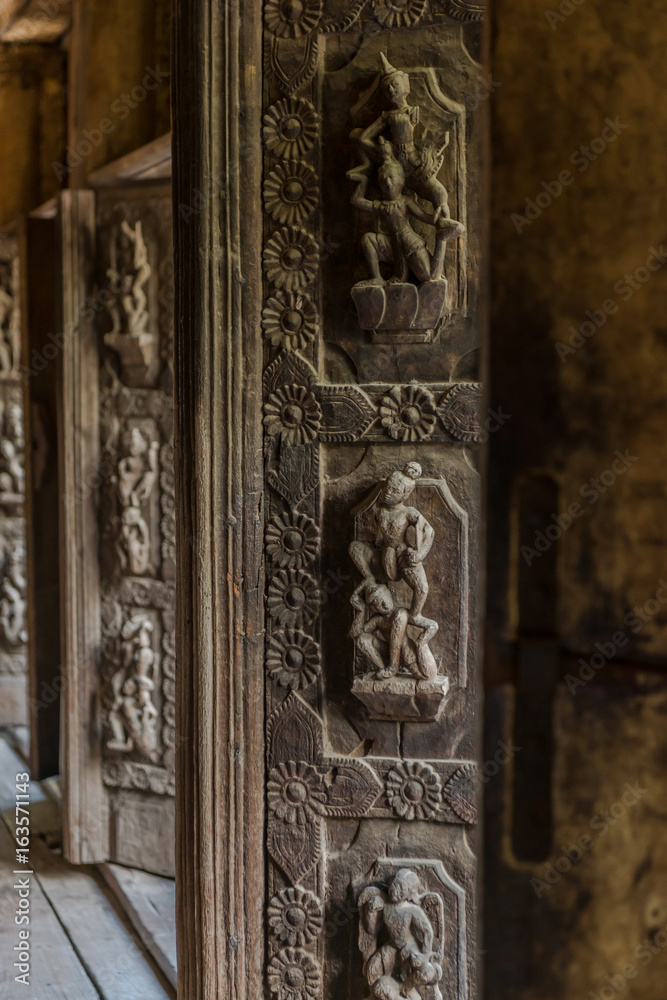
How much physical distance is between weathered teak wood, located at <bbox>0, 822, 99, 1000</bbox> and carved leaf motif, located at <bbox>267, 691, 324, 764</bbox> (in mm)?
1289

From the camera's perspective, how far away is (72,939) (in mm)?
3422

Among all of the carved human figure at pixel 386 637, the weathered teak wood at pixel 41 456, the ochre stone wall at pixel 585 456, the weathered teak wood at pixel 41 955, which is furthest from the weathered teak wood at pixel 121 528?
the ochre stone wall at pixel 585 456

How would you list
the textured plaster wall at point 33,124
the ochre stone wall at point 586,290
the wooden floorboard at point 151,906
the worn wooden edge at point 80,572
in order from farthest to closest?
the textured plaster wall at point 33,124, the worn wooden edge at point 80,572, the wooden floorboard at point 151,906, the ochre stone wall at point 586,290

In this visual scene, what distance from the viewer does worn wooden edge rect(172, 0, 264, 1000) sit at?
8.00 feet

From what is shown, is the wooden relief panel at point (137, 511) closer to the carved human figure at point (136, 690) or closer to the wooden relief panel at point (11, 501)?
the carved human figure at point (136, 690)

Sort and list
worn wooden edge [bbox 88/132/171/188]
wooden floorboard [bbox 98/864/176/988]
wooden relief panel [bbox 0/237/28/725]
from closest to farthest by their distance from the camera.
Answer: wooden floorboard [bbox 98/864/176/988] → worn wooden edge [bbox 88/132/171/188] → wooden relief panel [bbox 0/237/28/725]

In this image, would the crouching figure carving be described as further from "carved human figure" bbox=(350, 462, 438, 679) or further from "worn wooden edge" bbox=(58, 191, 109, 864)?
"worn wooden edge" bbox=(58, 191, 109, 864)

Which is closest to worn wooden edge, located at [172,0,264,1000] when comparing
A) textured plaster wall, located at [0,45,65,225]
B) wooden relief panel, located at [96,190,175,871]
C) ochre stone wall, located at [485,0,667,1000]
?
wooden relief panel, located at [96,190,175,871]

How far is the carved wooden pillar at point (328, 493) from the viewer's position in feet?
7.63

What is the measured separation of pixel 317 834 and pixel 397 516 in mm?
950

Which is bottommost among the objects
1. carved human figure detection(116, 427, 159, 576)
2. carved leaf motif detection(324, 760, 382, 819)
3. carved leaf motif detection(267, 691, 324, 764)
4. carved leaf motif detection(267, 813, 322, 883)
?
carved leaf motif detection(267, 813, 322, 883)

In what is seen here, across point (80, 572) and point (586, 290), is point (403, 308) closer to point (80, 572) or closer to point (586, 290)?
point (586, 290)

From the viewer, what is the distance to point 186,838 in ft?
8.55

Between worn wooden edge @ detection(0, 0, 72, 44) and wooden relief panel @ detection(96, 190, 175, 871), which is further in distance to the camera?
worn wooden edge @ detection(0, 0, 72, 44)
